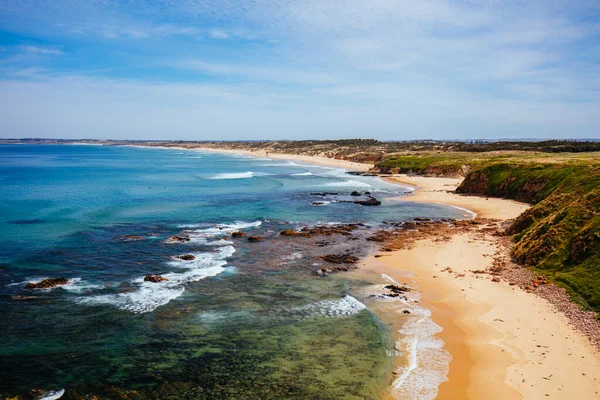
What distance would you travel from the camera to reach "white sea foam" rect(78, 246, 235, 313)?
2127 cm

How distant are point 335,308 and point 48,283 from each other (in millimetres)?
16399

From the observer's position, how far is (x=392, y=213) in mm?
48438

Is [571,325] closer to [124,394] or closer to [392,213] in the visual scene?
[124,394]

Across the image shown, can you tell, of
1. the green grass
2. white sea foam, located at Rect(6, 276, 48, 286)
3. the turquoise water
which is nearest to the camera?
the turquoise water

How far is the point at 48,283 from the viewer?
23484 millimetres

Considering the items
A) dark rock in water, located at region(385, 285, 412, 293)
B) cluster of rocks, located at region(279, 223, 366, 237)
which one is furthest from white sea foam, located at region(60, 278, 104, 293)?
cluster of rocks, located at region(279, 223, 366, 237)

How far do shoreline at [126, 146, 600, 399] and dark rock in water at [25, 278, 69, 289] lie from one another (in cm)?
1866

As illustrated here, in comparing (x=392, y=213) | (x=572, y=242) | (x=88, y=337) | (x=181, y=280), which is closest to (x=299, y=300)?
(x=181, y=280)

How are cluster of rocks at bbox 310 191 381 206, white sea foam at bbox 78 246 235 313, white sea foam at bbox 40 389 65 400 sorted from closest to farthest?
white sea foam at bbox 40 389 65 400, white sea foam at bbox 78 246 235 313, cluster of rocks at bbox 310 191 381 206

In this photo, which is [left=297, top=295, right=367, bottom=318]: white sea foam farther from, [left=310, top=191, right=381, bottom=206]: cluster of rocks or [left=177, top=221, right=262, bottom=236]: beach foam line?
[left=310, top=191, right=381, bottom=206]: cluster of rocks

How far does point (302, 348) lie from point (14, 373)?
35.0 ft

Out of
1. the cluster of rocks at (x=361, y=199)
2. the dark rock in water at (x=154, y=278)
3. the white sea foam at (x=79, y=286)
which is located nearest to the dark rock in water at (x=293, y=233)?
the dark rock in water at (x=154, y=278)

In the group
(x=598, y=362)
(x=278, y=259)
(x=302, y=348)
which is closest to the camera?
(x=598, y=362)

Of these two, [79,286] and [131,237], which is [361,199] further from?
[79,286]
